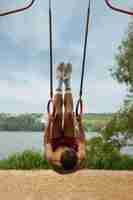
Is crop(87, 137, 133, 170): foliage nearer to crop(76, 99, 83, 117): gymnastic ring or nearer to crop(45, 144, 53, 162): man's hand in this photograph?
crop(45, 144, 53, 162): man's hand

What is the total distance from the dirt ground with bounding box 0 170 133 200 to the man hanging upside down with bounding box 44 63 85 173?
215 cm

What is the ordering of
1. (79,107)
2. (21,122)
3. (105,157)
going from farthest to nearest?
(105,157) < (21,122) < (79,107)

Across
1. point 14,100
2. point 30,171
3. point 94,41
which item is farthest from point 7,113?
point 94,41

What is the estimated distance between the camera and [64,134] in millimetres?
2430

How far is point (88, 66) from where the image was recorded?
5.29m

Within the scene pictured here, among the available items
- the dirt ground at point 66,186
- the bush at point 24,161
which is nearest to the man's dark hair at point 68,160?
the dirt ground at point 66,186

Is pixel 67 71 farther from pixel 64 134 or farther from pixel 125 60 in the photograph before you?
pixel 125 60

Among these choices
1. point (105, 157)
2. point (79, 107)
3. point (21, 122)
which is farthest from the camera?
point (105, 157)

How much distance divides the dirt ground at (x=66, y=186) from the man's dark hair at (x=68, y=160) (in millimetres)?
2201

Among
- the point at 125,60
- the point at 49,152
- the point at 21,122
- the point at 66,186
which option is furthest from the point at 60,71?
the point at 21,122

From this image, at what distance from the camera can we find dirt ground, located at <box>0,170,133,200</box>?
4465mm

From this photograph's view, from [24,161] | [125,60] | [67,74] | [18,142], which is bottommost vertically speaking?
[24,161]

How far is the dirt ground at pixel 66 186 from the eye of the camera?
446cm

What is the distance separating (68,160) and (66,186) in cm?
241
